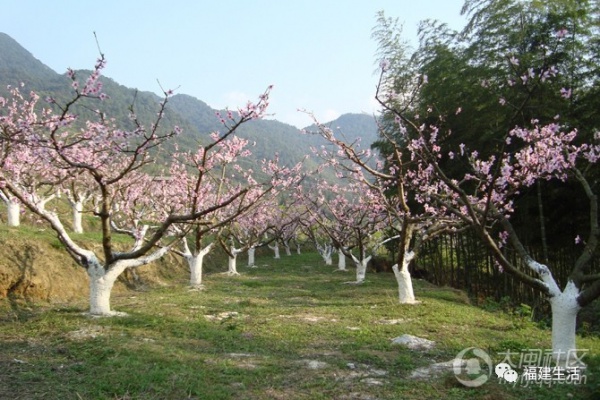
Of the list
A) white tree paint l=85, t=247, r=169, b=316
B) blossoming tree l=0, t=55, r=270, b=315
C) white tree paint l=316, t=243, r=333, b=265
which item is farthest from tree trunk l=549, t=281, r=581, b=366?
white tree paint l=316, t=243, r=333, b=265

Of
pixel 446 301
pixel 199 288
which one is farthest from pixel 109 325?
pixel 446 301

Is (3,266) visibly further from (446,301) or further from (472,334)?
(446,301)

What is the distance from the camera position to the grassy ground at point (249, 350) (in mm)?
5484

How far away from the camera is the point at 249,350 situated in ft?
25.1

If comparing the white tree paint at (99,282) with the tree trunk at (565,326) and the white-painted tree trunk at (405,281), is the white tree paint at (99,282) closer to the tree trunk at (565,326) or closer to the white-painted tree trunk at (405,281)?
the white-painted tree trunk at (405,281)

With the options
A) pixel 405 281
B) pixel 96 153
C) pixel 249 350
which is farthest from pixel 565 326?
pixel 96 153

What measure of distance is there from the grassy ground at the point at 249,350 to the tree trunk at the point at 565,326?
342 millimetres

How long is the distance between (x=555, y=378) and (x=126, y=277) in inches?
577

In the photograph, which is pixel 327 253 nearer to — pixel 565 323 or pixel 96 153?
pixel 96 153

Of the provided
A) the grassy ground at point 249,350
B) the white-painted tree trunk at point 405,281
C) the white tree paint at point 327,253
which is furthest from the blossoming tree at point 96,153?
the white tree paint at point 327,253

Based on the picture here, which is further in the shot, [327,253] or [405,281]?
[327,253]

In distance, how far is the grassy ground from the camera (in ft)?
18.0

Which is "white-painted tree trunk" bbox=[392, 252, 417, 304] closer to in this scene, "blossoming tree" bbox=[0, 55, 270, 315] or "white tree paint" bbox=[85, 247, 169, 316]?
"blossoming tree" bbox=[0, 55, 270, 315]

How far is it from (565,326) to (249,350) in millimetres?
4852
